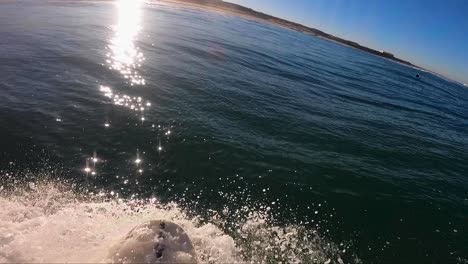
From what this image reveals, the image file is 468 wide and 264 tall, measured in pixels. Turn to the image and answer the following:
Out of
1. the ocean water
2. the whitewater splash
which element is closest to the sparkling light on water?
the ocean water

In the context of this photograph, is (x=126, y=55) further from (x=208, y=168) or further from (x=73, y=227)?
(x=73, y=227)

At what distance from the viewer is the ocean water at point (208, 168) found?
11.2 metres

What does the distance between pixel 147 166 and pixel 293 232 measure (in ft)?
19.1

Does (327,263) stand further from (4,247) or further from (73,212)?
(4,247)

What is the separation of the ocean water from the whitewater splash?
5cm

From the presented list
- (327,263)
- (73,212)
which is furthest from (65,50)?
(327,263)

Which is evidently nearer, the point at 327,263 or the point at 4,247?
the point at 4,247

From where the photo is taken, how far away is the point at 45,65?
22.6 m

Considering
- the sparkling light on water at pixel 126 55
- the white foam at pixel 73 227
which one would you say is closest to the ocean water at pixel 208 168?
the white foam at pixel 73 227

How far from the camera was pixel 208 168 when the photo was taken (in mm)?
14648

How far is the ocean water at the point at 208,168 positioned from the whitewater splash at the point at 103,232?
0.15 feet

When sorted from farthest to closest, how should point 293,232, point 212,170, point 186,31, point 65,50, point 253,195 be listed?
1. point 186,31
2. point 65,50
3. point 212,170
4. point 253,195
5. point 293,232

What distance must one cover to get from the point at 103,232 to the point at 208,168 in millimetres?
5047

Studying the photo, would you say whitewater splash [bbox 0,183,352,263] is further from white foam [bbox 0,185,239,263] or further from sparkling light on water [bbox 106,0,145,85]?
sparkling light on water [bbox 106,0,145,85]
